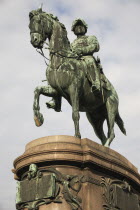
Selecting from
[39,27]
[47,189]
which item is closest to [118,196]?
[47,189]

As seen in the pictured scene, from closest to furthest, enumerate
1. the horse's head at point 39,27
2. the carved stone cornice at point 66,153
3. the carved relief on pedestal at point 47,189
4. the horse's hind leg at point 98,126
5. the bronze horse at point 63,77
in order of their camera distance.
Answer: the carved relief on pedestal at point 47,189 < the carved stone cornice at point 66,153 < the bronze horse at point 63,77 < the horse's head at point 39,27 < the horse's hind leg at point 98,126

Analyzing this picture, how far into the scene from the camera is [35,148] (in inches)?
466

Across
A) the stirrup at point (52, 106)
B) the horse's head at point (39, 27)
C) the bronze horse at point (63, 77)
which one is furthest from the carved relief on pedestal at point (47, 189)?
the horse's head at point (39, 27)

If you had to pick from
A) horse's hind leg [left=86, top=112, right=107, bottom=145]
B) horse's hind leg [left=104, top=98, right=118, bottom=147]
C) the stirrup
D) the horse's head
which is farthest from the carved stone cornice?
the horse's head

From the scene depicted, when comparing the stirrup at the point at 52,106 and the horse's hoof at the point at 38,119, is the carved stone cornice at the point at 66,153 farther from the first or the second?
the stirrup at the point at 52,106

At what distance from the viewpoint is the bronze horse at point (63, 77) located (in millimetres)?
13281

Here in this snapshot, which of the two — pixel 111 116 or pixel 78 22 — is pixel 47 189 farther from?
pixel 78 22

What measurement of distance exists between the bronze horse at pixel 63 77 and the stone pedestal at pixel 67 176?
123 cm

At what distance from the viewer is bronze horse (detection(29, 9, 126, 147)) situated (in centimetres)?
1328

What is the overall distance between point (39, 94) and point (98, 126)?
2.97 metres

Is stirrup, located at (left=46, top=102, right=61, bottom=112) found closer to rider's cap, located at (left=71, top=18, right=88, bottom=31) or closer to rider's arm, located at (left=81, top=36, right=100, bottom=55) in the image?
rider's arm, located at (left=81, top=36, right=100, bottom=55)

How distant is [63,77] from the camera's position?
13.3 metres

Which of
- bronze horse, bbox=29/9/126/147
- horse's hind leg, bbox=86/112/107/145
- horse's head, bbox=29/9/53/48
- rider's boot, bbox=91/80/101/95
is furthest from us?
horse's hind leg, bbox=86/112/107/145

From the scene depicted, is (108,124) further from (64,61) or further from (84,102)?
(64,61)
